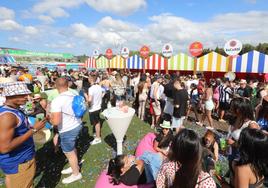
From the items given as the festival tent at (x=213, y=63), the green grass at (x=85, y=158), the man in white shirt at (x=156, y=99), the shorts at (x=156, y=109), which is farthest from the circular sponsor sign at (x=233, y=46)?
the green grass at (x=85, y=158)

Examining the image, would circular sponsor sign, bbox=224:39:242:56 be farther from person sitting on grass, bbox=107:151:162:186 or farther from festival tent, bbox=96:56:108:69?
festival tent, bbox=96:56:108:69

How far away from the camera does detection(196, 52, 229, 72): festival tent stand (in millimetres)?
14969

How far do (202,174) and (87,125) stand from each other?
240 inches

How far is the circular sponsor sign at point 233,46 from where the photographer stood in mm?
10281

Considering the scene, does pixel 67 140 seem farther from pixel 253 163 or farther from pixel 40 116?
pixel 253 163

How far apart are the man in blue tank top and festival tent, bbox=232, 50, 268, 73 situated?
14.1 meters

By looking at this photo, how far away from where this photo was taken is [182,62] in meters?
18.0

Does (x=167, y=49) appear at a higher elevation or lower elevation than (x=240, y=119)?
higher

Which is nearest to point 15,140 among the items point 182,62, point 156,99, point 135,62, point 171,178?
point 171,178

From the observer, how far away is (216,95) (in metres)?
8.62

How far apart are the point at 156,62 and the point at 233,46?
34.6 feet

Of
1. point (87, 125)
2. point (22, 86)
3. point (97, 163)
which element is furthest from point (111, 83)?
point (22, 86)

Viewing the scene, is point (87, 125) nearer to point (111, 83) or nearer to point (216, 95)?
point (111, 83)

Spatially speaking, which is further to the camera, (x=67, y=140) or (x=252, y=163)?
(x=67, y=140)
